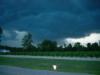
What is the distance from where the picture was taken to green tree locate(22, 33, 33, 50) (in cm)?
516

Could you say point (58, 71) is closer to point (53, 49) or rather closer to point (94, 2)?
point (53, 49)

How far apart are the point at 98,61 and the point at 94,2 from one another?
130 cm

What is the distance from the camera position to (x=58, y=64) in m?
5.21

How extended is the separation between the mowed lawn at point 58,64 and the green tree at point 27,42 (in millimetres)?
345

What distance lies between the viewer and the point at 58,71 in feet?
16.8

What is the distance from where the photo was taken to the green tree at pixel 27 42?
5.16 meters

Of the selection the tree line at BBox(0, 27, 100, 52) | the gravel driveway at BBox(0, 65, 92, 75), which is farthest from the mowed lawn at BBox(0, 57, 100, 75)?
the tree line at BBox(0, 27, 100, 52)

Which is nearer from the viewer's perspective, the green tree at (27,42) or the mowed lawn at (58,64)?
the mowed lawn at (58,64)

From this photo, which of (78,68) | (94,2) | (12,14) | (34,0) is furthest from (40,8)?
(78,68)

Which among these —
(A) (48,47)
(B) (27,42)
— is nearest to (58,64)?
(A) (48,47)

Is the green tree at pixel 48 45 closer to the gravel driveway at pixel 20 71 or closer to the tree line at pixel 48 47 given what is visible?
the tree line at pixel 48 47

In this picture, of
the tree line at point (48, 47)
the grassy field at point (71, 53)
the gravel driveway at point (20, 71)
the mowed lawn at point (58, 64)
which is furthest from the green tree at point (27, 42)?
the gravel driveway at point (20, 71)

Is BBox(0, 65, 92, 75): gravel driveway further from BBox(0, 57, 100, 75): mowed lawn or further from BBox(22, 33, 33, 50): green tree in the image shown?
BBox(22, 33, 33, 50): green tree

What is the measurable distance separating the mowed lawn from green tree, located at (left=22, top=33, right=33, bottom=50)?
0.35m
